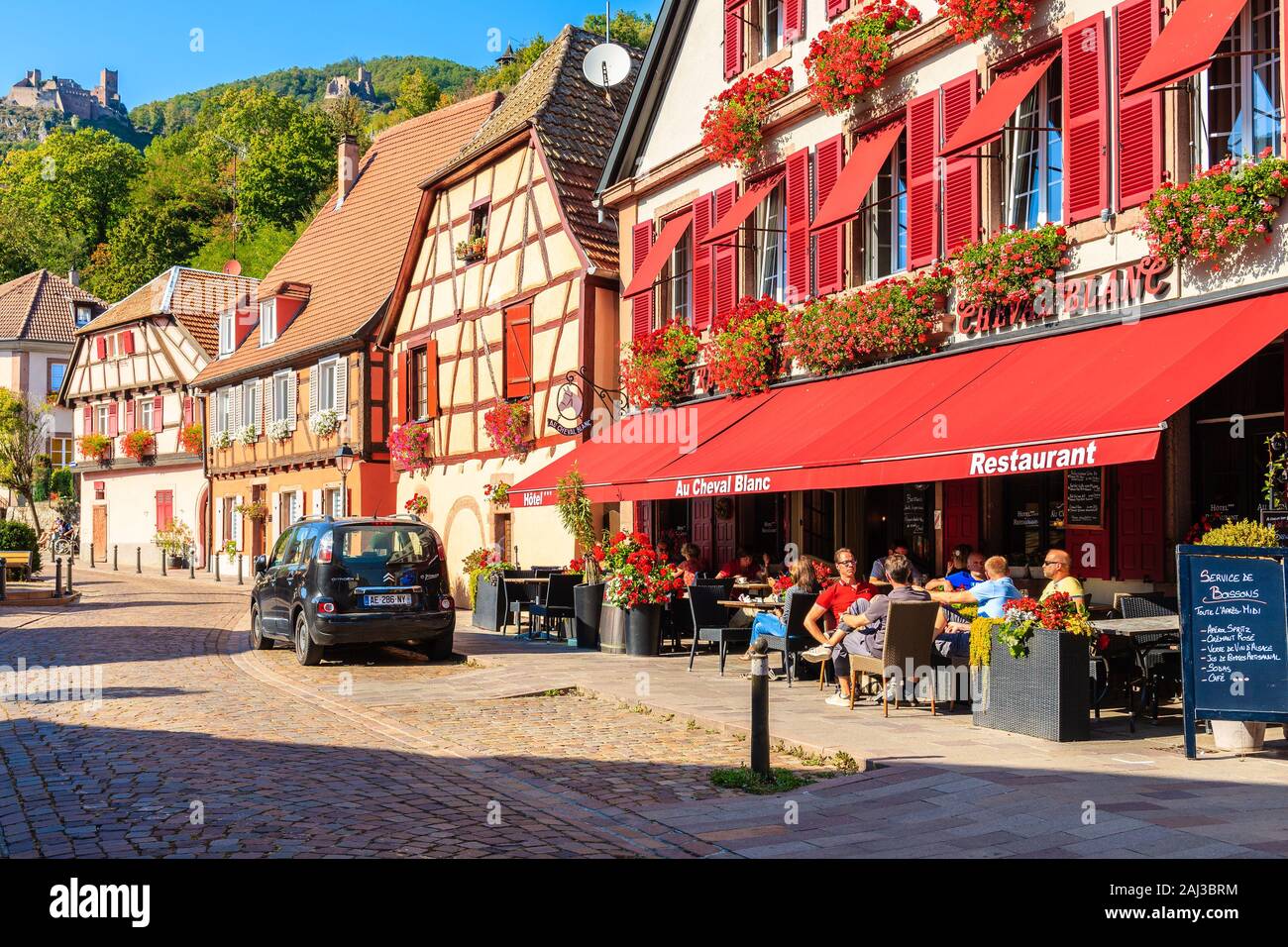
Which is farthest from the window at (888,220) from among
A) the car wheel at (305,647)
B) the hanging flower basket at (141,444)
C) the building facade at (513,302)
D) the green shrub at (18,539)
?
the hanging flower basket at (141,444)

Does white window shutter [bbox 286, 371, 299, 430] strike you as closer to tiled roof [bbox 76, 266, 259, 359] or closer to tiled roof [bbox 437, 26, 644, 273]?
tiled roof [bbox 76, 266, 259, 359]

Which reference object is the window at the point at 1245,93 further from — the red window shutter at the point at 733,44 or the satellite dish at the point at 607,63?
the satellite dish at the point at 607,63

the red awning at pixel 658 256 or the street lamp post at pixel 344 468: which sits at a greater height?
the red awning at pixel 658 256

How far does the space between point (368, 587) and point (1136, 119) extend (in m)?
9.79

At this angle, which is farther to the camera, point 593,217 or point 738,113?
point 593,217

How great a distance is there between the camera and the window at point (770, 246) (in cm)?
1842

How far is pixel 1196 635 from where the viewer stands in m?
8.86

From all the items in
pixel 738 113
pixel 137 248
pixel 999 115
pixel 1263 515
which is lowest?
pixel 1263 515

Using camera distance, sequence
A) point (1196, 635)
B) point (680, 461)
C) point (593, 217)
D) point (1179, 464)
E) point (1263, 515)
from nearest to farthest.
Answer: point (1196, 635) → point (1263, 515) → point (1179, 464) → point (680, 461) → point (593, 217)

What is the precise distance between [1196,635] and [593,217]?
16393 mm

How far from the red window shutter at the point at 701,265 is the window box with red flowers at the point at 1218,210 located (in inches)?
337
